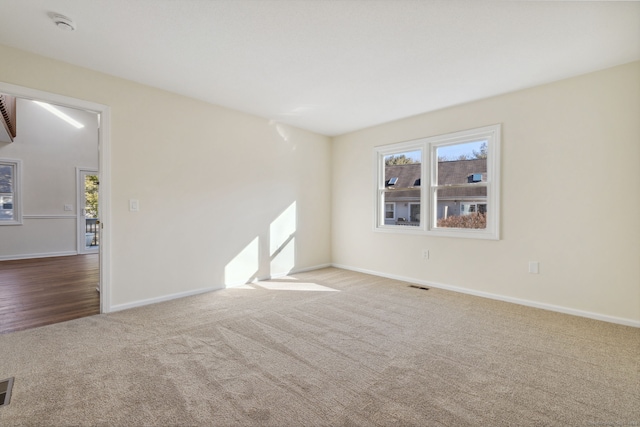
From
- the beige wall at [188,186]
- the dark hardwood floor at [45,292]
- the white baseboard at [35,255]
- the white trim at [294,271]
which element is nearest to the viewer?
the dark hardwood floor at [45,292]

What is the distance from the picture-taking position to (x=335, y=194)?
18.4 ft

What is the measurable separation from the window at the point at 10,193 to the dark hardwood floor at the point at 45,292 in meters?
1.13

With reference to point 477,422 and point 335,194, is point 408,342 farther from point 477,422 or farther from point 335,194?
point 335,194

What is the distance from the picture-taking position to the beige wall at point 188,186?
3143mm

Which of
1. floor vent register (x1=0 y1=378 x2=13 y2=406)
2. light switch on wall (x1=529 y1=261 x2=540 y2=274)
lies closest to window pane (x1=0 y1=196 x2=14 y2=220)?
floor vent register (x1=0 y1=378 x2=13 y2=406)

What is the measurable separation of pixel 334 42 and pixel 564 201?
2.98 meters

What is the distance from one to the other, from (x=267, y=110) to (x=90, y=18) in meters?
2.22

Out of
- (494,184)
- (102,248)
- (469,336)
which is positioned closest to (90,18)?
(102,248)

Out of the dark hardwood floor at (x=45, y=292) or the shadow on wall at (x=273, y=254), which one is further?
the shadow on wall at (x=273, y=254)

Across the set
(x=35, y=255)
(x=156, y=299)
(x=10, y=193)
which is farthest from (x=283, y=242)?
(x=10, y=193)

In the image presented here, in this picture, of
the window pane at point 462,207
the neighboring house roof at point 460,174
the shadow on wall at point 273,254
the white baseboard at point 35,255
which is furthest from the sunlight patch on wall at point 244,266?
the white baseboard at point 35,255

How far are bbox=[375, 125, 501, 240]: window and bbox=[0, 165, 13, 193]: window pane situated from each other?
7916 millimetres

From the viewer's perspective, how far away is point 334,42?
2496mm

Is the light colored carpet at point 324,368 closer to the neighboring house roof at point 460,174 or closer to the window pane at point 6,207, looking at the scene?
the neighboring house roof at point 460,174
